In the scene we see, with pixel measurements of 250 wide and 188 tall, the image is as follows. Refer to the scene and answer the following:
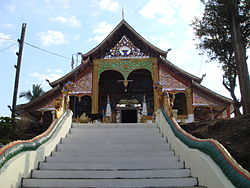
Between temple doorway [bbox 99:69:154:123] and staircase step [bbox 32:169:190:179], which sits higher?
temple doorway [bbox 99:69:154:123]

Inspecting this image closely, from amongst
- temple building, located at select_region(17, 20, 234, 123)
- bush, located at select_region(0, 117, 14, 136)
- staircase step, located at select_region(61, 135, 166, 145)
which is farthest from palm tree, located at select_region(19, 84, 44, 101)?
staircase step, located at select_region(61, 135, 166, 145)

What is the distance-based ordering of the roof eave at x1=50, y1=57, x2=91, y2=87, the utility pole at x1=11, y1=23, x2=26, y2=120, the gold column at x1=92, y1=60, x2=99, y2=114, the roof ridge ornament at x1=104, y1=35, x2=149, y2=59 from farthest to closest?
the roof ridge ornament at x1=104, y1=35, x2=149, y2=59 → the roof eave at x1=50, y1=57, x2=91, y2=87 → the gold column at x1=92, y1=60, x2=99, y2=114 → the utility pole at x1=11, y1=23, x2=26, y2=120

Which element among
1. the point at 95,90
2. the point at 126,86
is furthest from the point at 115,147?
the point at 126,86

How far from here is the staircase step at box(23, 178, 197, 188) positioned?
3361 mm

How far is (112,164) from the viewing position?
407 centimetres

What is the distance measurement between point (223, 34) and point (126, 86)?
5928 mm

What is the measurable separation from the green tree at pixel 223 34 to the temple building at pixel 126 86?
1860 mm

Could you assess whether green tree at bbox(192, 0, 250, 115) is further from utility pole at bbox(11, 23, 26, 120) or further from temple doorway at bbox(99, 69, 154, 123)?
utility pole at bbox(11, 23, 26, 120)

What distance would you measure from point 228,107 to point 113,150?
9.46 metres

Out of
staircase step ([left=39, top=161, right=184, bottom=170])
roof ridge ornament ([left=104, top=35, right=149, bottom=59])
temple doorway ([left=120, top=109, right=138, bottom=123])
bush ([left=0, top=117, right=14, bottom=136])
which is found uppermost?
roof ridge ornament ([left=104, top=35, right=149, bottom=59])

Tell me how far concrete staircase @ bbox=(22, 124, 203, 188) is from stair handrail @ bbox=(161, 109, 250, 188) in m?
0.42

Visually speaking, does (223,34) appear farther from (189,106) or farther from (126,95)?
(126,95)

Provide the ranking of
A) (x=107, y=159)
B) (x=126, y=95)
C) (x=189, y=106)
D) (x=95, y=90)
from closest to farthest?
(x=107, y=159)
(x=189, y=106)
(x=95, y=90)
(x=126, y=95)

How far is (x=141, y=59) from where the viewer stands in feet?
45.8
